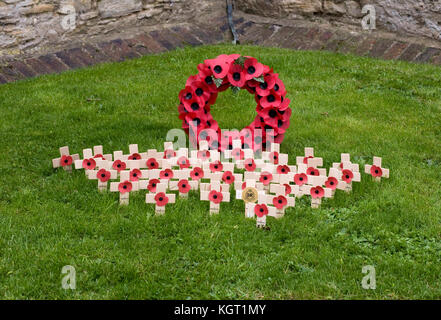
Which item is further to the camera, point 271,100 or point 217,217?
point 271,100

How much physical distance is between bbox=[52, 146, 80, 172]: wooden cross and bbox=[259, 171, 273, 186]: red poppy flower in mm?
1519

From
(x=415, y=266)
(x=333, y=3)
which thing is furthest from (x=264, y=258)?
(x=333, y=3)

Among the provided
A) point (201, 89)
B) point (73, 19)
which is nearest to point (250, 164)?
point (201, 89)

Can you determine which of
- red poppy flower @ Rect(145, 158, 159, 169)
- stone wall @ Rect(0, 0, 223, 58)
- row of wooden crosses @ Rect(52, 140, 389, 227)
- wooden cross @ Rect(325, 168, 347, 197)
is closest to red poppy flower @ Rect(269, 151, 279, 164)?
row of wooden crosses @ Rect(52, 140, 389, 227)

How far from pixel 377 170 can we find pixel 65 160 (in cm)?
245

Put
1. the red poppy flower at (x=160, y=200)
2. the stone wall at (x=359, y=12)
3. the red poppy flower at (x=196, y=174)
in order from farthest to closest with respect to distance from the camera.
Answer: the stone wall at (x=359, y=12), the red poppy flower at (x=196, y=174), the red poppy flower at (x=160, y=200)

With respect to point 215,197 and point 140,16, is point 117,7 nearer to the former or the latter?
point 140,16

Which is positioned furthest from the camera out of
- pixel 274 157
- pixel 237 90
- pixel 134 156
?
pixel 237 90

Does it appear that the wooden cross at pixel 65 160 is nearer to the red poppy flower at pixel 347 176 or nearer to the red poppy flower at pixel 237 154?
the red poppy flower at pixel 237 154

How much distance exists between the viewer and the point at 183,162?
4.50m

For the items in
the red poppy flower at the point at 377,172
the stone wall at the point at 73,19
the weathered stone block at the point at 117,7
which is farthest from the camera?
the weathered stone block at the point at 117,7

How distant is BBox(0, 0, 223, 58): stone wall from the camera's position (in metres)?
7.28

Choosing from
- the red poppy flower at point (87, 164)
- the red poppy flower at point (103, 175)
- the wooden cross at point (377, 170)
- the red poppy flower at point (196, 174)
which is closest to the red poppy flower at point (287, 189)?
the red poppy flower at point (196, 174)

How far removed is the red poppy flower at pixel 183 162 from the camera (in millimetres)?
4479
